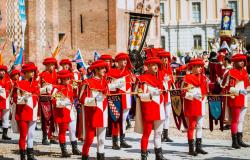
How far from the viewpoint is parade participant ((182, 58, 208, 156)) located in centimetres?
1099

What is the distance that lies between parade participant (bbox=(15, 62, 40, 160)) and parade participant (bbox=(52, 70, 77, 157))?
1.77ft

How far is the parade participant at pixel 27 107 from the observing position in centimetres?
1074

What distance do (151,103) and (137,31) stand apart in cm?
900

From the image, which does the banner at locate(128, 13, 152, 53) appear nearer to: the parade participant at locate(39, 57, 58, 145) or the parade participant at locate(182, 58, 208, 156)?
the parade participant at locate(39, 57, 58, 145)

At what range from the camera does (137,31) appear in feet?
61.5

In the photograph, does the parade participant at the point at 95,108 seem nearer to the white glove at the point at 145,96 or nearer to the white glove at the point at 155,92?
the white glove at the point at 145,96

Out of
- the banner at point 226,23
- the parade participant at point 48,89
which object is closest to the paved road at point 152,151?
the parade participant at point 48,89

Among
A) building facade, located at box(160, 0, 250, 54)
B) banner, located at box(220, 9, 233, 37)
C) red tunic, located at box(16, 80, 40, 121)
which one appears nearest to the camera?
red tunic, located at box(16, 80, 40, 121)

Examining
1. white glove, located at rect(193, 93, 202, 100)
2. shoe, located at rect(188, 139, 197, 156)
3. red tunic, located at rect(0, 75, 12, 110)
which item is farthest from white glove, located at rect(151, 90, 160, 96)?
red tunic, located at rect(0, 75, 12, 110)

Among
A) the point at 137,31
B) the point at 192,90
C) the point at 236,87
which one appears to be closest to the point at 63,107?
the point at 192,90

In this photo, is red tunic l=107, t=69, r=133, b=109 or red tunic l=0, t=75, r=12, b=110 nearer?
red tunic l=107, t=69, r=133, b=109

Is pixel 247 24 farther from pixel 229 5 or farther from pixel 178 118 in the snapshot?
pixel 178 118

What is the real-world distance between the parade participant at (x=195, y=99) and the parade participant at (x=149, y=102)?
108 cm

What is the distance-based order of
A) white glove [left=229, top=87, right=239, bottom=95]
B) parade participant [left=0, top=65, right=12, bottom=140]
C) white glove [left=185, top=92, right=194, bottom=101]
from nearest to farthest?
white glove [left=185, top=92, right=194, bottom=101] → white glove [left=229, top=87, right=239, bottom=95] → parade participant [left=0, top=65, right=12, bottom=140]
